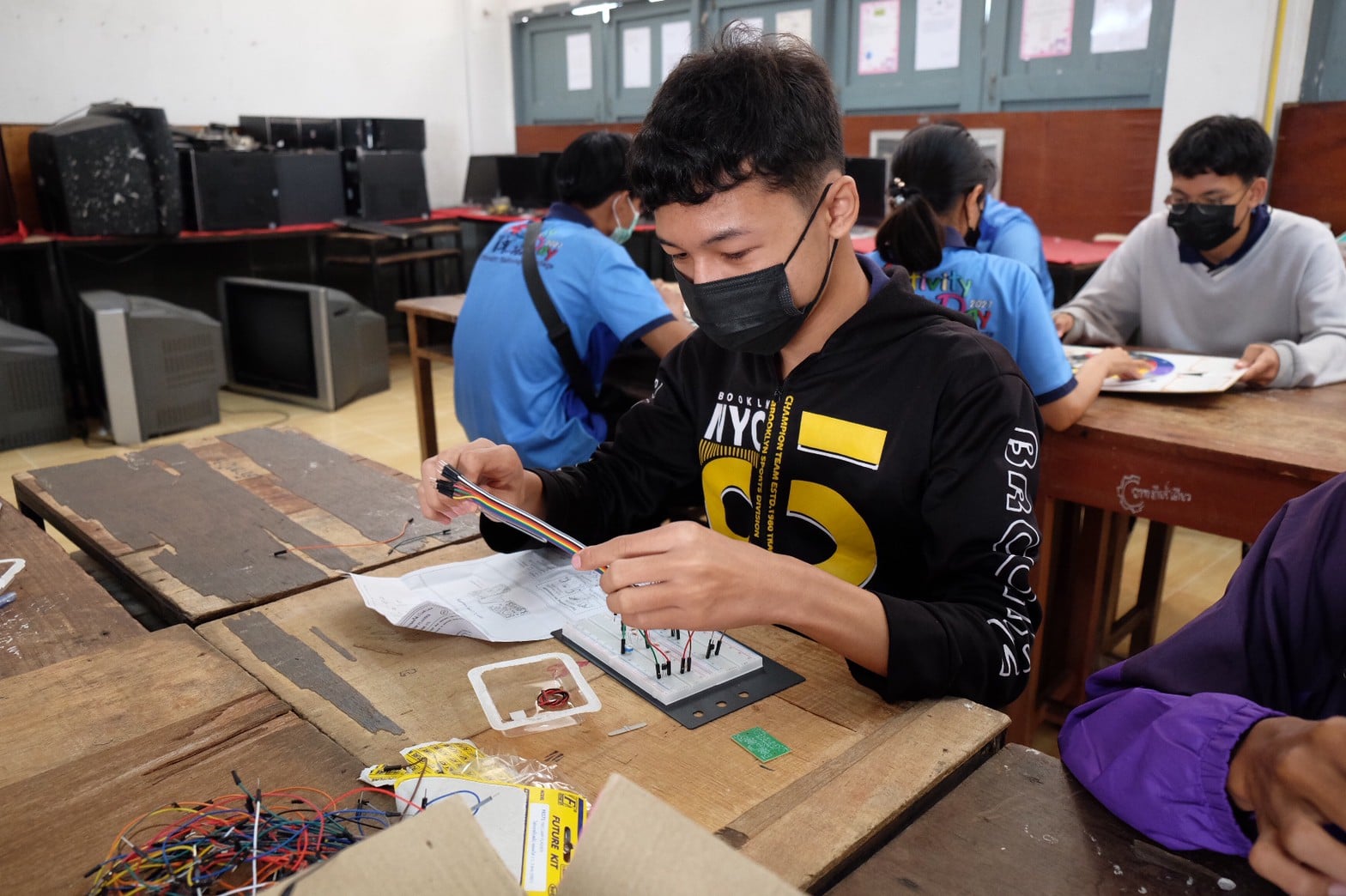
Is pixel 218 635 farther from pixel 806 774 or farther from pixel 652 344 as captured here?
pixel 652 344

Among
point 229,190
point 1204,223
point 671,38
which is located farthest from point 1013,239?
point 671,38

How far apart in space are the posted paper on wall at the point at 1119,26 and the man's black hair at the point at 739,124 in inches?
171

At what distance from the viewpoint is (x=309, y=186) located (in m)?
5.50

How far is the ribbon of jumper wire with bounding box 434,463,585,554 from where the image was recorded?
37.7 inches

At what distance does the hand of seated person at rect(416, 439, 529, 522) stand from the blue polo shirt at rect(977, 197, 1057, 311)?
2.03m

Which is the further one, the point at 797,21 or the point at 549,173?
the point at 549,173

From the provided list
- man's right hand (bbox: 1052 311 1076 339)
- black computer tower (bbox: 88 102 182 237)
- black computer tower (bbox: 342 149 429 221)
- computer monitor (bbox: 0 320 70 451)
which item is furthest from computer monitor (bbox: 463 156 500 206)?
man's right hand (bbox: 1052 311 1076 339)

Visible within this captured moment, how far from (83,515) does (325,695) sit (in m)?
0.81

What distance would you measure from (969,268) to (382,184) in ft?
15.3

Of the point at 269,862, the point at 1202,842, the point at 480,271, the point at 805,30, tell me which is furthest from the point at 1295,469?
the point at 805,30

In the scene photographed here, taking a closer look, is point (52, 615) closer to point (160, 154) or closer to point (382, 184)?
point (160, 154)

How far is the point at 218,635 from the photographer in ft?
3.43

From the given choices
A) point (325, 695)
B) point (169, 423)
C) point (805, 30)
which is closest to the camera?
point (325, 695)

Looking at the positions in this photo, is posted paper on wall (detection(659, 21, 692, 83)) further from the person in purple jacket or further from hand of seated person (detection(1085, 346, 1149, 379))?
the person in purple jacket
